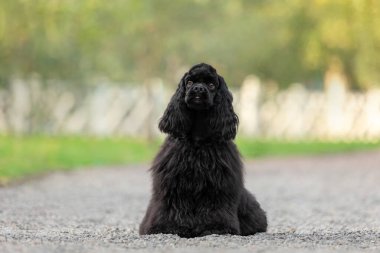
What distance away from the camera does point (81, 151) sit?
2509 cm

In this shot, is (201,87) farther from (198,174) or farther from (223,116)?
(198,174)

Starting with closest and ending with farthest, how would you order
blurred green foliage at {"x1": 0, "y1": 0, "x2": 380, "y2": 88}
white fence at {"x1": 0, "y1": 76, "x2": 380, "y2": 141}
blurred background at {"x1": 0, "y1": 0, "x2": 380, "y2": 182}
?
blurred green foliage at {"x1": 0, "y1": 0, "x2": 380, "y2": 88}
blurred background at {"x1": 0, "y1": 0, "x2": 380, "y2": 182}
white fence at {"x1": 0, "y1": 76, "x2": 380, "y2": 141}

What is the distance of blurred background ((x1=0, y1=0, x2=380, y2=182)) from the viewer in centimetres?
2598

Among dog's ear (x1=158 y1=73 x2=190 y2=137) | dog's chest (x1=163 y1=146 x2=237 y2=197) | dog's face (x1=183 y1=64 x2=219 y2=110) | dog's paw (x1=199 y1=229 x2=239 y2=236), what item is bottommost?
dog's paw (x1=199 y1=229 x2=239 y2=236)

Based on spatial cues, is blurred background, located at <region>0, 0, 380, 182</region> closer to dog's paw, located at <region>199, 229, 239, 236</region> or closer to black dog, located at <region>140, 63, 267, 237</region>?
black dog, located at <region>140, 63, 267, 237</region>

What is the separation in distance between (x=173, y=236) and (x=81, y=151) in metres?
16.9

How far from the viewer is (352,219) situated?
1193 centimetres

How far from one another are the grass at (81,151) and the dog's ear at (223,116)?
904cm

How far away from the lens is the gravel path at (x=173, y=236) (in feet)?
25.9

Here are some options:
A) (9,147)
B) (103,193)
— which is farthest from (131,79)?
(103,193)

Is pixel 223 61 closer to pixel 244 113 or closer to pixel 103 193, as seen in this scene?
pixel 244 113

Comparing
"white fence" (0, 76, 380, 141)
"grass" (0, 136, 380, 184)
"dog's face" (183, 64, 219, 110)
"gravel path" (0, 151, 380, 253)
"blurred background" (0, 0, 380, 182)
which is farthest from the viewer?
"white fence" (0, 76, 380, 141)

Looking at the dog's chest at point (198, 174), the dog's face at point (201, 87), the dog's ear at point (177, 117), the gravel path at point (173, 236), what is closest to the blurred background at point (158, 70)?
the gravel path at point (173, 236)

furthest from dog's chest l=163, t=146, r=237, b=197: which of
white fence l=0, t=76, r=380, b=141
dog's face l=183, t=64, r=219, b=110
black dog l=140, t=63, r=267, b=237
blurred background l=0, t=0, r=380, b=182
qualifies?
white fence l=0, t=76, r=380, b=141
